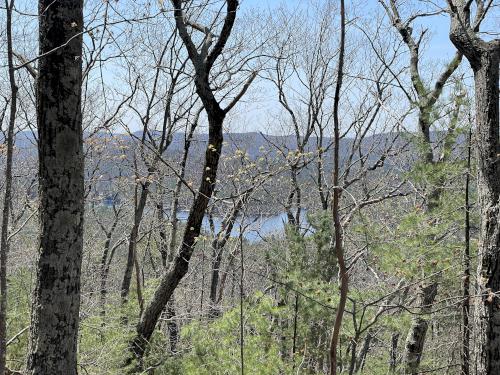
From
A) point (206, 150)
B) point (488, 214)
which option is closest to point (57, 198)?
point (206, 150)

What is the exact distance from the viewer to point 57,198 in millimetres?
2869

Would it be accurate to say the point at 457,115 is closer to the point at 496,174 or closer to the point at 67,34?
the point at 496,174

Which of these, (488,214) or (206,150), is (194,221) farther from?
(488,214)

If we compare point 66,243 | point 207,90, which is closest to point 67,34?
point 66,243

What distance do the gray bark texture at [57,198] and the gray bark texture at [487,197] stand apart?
11.2ft

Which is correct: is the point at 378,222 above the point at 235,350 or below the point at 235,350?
above

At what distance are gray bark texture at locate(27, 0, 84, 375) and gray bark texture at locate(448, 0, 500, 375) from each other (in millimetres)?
3420

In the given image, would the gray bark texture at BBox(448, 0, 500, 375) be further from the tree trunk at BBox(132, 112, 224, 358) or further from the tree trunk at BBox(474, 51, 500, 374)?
the tree trunk at BBox(132, 112, 224, 358)

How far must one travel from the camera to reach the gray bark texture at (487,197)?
4.18 m

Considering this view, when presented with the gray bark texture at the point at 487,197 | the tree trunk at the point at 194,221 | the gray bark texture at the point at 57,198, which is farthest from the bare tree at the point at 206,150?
the gray bark texture at the point at 487,197

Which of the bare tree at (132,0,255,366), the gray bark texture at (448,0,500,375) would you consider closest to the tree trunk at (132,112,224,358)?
the bare tree at (132,0,255,366)

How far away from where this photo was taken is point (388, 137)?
419 inches

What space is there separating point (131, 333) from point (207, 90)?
10.2 feet

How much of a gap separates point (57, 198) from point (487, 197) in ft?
12.0
